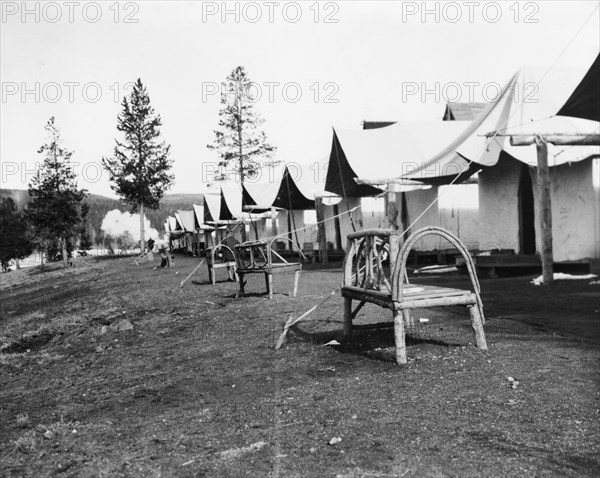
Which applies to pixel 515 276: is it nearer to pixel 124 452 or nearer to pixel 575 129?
pixel 575 129

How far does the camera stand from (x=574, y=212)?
37.0 ft

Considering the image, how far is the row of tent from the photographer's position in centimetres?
1077

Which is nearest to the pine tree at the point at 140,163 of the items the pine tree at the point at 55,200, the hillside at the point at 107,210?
the pine tree at the point at 55,200

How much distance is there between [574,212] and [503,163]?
227 centimetres

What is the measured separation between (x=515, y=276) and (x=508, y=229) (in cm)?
233

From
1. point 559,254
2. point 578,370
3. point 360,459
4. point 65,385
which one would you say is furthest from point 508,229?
point 360,459

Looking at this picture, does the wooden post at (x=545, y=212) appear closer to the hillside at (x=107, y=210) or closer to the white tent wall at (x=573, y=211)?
the white tent wall at (x=573, y=211)

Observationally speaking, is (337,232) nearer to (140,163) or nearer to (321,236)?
(321,236)

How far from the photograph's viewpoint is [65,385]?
4902 mm

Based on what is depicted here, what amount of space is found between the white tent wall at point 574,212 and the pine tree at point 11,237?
42739 millimetres

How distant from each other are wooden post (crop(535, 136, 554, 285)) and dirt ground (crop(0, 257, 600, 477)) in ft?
7.46

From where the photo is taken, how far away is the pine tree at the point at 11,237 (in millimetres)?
46594

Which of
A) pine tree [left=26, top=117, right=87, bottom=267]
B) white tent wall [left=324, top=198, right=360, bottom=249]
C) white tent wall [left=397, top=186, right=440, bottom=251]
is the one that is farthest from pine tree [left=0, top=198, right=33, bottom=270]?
white tent wall [left=397, top=186, right=440, bottom=251]

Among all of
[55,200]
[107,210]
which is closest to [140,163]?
[55,200]
